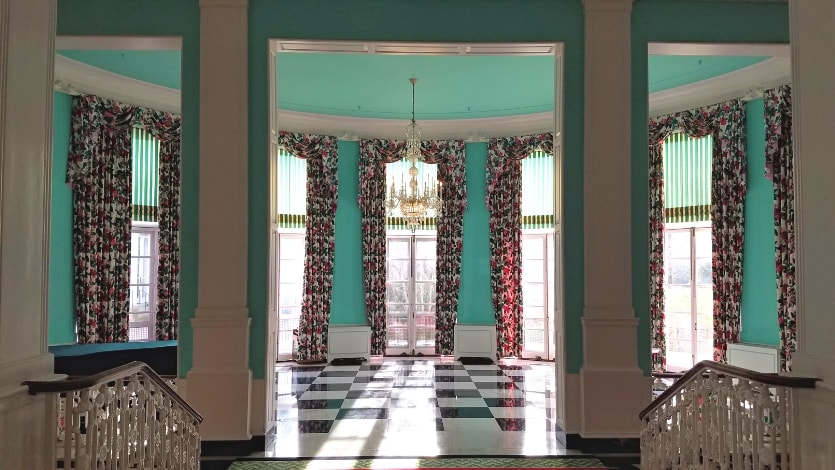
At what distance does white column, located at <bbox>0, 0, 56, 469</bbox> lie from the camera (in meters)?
2.44

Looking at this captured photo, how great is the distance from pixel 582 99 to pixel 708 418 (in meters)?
3.18

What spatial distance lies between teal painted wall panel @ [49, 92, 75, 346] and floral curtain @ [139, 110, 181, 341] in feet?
3.67

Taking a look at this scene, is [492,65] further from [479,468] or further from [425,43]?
[479,468]

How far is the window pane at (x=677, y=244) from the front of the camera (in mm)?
9008

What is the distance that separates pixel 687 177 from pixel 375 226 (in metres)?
5.10

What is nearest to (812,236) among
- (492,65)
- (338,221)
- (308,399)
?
(492,65)

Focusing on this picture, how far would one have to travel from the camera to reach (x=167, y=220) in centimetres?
883

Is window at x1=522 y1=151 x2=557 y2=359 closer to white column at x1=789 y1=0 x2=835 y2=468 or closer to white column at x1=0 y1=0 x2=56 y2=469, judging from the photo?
white column at x1=789 y1=0 x2=835 y2=468

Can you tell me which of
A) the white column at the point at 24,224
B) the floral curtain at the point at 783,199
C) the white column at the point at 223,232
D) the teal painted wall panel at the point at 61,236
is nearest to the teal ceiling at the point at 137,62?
the teal painted wall panel at the point at 61,236

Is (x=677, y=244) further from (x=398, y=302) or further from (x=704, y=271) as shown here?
(x=398, y=302)

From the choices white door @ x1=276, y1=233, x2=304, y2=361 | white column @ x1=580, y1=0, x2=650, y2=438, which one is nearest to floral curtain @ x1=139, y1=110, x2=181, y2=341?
white door @ x1=276, y1=233, x2=304, y2=361

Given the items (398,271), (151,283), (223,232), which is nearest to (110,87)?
(151,283)

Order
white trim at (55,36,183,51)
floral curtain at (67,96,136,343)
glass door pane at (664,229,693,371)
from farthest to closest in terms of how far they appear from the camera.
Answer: glass door pane at (664,229,693,371) < floral curtain at (67,96,136,343) < white trim at (55,36,183,51)

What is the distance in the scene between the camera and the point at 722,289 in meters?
8.18
